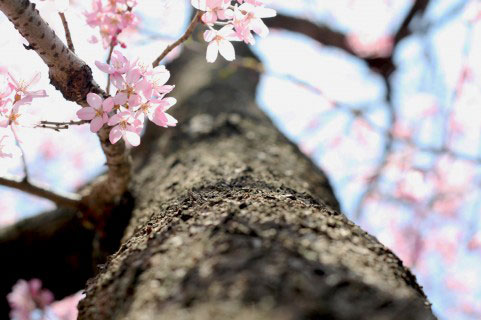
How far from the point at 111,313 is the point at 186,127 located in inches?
47.9

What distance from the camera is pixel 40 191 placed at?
1.59 m

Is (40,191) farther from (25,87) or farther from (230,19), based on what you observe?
(230,19)

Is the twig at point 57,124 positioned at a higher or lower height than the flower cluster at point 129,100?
lower

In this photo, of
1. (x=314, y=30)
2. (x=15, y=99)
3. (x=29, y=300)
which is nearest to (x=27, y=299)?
(x=29, y=300)

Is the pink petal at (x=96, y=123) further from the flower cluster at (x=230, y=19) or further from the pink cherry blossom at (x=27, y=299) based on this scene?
the pink cherry blossom at (x=27, y=299)

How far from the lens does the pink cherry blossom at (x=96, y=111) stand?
1.05 metres

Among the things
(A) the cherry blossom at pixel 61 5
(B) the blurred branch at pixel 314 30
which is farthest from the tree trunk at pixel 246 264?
(B) the blurred branch at pixel 314 30

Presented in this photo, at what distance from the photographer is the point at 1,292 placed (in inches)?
80.0

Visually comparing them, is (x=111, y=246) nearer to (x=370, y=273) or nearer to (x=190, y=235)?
(x=190, y=235)

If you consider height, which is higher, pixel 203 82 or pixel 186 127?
pixel 203 82

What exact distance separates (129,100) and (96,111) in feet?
0.31


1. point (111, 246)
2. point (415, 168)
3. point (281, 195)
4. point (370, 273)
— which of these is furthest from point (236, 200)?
point (415, 168)

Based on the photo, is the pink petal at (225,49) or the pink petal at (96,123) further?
the pink petal at (225,49)

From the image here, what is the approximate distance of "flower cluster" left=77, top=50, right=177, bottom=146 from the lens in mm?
1037
